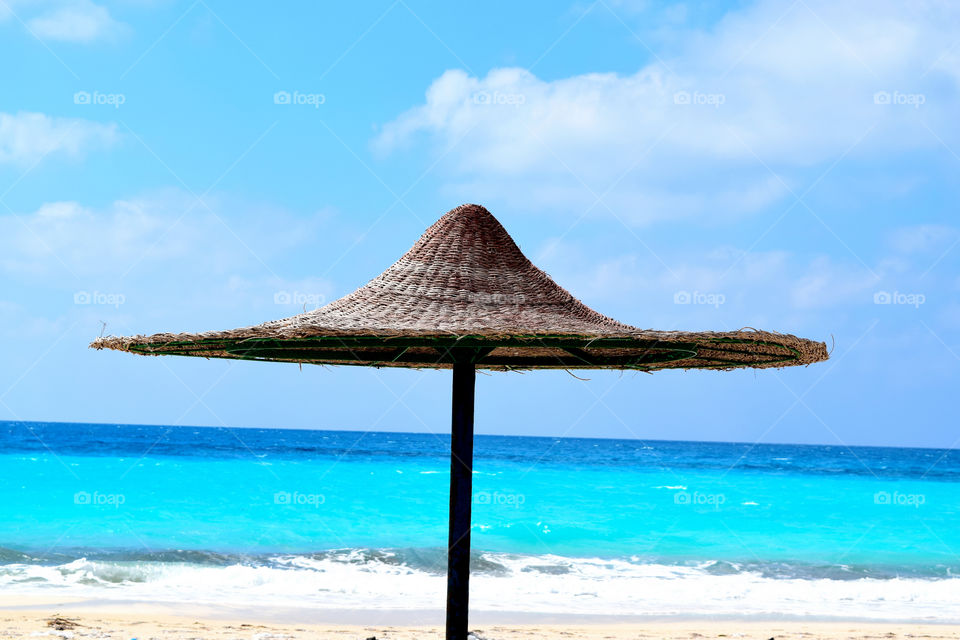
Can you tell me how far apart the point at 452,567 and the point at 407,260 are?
139cm

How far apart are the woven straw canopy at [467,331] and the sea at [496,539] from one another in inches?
187

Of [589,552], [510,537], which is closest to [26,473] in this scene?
[510,537]

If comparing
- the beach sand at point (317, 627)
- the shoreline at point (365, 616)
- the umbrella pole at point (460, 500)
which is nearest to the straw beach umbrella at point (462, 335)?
the umbrella pole at point (460, 500)

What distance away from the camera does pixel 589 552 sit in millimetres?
12375

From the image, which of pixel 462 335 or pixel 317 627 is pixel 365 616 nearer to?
pixel 317 627

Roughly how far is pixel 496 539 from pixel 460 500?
9616 mm

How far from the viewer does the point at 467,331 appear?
3102 millimetres

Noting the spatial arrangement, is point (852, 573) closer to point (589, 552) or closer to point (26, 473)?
point (589, 552)

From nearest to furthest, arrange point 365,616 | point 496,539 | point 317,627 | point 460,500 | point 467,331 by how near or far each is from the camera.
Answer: point 467,331 < point 460,500 < point 317,627 < point 365,616 < point 496,539

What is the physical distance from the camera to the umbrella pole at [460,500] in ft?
12.8

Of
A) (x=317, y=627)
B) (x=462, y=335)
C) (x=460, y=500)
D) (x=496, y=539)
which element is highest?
(x=496, y=539)

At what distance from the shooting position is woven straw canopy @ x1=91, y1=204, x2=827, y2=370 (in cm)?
312

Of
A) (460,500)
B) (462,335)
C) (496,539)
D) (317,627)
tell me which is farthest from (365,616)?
Result: (462,335)

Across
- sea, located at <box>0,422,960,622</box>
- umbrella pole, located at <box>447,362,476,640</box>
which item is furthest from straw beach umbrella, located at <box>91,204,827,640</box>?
sea, located at <box>0,422,960,622</box>
